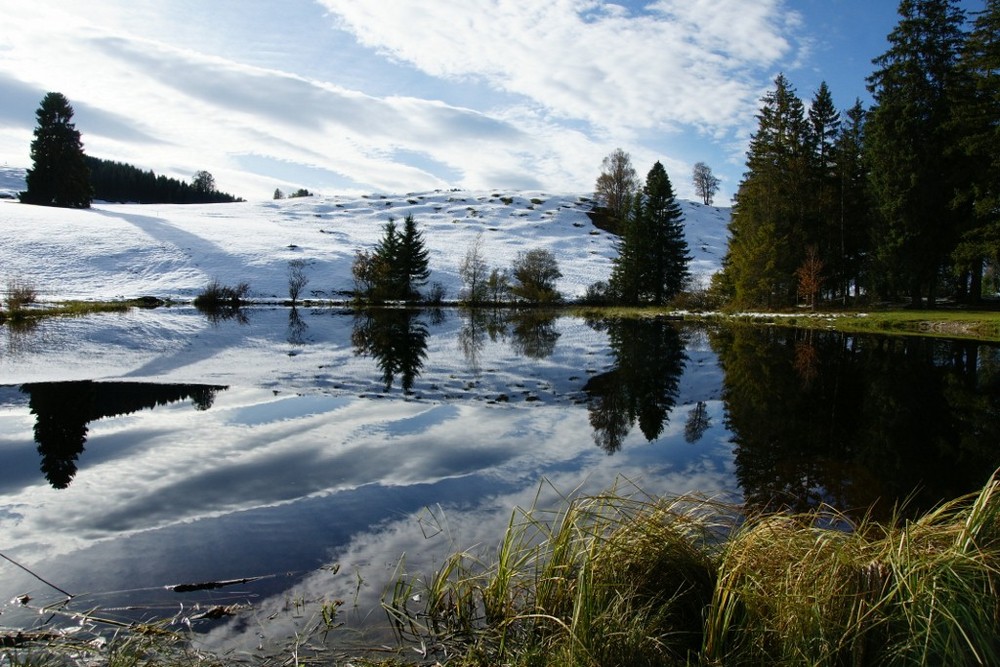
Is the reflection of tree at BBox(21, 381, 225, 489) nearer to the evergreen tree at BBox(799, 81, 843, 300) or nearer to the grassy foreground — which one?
the grassy foreground

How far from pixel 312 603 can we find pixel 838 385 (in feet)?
44.0

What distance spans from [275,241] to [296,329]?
39966 millimetres

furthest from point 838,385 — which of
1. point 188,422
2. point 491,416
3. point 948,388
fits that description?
point 188,422

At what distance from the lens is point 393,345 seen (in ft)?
73.0

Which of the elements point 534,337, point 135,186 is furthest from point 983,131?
point 135,186

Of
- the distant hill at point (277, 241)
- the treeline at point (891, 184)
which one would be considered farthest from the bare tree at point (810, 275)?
the distant hill at point (277, 241)

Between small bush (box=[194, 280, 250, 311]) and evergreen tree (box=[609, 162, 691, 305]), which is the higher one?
evergreen tree (box=[609, 162, 691, 305])

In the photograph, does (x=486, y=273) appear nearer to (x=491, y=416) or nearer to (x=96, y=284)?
(x=96, y=284)

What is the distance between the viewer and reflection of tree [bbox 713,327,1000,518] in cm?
711

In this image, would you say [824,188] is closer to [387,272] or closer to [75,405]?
[387,272]

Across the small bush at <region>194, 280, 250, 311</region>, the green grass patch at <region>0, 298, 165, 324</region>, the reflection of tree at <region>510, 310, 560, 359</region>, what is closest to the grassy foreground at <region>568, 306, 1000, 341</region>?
the reflection of tree at <region>510, 310, 560, 359</region>

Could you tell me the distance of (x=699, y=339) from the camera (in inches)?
1053

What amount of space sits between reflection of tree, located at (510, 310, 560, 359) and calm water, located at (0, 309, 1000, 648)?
217 centimetres

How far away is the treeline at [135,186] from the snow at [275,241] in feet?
47.9
